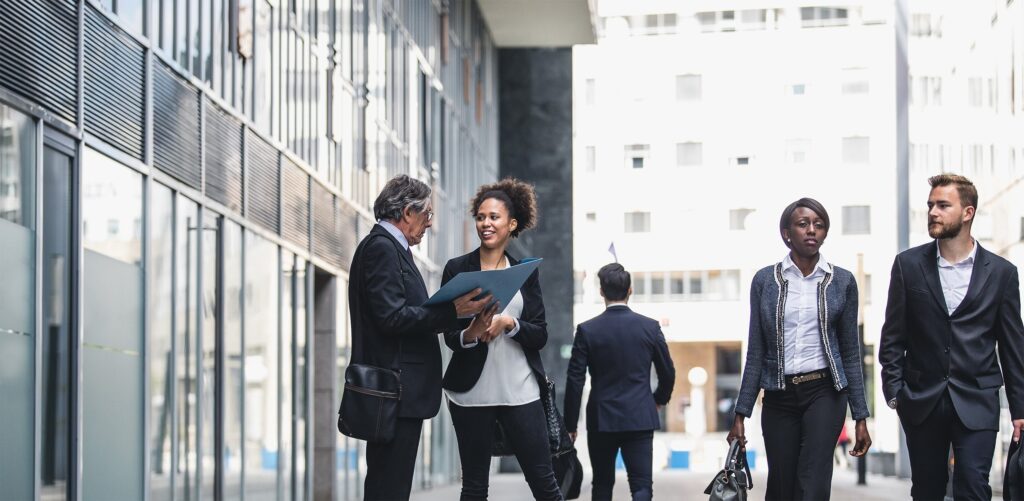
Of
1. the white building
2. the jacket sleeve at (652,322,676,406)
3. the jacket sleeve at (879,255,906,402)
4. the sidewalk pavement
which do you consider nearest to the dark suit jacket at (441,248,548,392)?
the jacket sleeve at (879,255,906,402)

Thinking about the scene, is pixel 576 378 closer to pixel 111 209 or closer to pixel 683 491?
pixel 111 209

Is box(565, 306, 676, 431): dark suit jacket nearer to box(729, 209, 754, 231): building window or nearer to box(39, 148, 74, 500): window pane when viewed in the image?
box(39, 148, 74, 500): window pane

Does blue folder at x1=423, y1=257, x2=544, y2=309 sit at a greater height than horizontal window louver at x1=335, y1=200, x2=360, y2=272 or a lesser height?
lesser

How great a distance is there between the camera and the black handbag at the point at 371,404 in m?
6.42

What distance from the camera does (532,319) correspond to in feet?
24.2

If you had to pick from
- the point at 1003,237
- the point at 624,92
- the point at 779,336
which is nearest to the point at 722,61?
the point at 624,92

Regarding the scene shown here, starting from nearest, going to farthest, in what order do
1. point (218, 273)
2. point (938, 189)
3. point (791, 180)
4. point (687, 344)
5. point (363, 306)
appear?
point (363, 306)
point (938, 189)
point (218, 273)
point (791, 180)
point (687, 344)

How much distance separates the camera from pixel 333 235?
17812 millimetres

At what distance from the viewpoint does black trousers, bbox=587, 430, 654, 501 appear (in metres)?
9.97

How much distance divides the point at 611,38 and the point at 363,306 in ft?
198

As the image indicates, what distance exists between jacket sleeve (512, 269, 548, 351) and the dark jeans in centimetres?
29

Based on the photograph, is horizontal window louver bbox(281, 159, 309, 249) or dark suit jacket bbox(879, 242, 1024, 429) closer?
dark suit jacket bbox(879, 242, 1024, 429)

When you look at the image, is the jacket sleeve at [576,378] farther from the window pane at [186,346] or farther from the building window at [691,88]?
the building window at [691,88]

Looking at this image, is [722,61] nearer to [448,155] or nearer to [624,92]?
[624,92]
